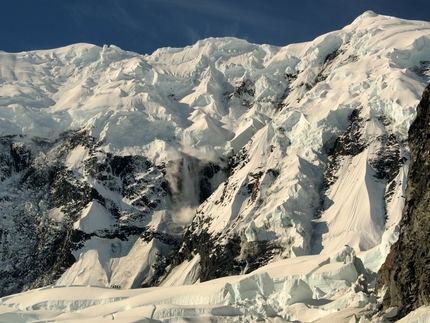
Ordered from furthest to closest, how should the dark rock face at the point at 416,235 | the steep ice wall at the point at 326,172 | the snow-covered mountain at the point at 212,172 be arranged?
1. the snow-covered mountain at the point at 212,172
2. the steep ice wall at the point at 326,172
3. the dark rock face at the point at 416,235

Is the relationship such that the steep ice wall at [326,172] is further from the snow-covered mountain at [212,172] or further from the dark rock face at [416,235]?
the dark rock face at [416,235]

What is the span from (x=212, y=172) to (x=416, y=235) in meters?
118

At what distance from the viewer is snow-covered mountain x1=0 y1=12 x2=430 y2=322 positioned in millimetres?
137375

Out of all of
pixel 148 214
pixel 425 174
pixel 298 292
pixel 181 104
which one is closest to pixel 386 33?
pixel 181 104

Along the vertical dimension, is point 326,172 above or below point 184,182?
above

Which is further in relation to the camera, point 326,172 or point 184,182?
point 184,182

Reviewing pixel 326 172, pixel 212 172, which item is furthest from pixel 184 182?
pixel 326 172

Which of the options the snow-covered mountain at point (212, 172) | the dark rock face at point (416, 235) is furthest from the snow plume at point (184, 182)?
the dark rock face at point (416, 235)

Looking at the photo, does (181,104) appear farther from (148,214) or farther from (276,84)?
(148,214)

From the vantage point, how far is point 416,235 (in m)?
58.1

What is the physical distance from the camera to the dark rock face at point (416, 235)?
5666 cm

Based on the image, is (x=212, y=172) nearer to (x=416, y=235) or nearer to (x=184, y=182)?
(x=184, y=182)

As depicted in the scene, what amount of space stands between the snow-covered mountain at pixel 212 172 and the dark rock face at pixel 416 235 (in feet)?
136

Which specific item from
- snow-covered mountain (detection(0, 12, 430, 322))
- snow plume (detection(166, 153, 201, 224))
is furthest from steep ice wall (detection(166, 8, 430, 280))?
snow plume (detection(166, 153, 201, 224))
